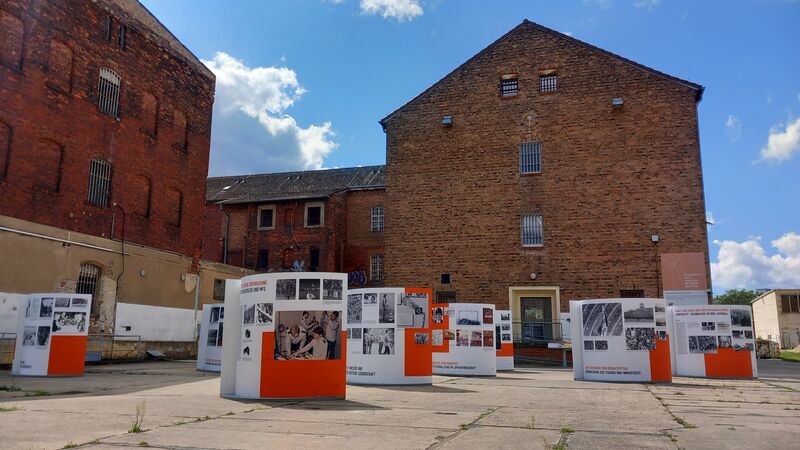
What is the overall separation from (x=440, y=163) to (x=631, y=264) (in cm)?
993

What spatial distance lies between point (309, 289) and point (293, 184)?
38.5m

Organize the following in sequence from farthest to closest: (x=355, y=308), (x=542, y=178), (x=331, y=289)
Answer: (x=542, y=178) < (x=355, y=308) < (x=331, y=289)

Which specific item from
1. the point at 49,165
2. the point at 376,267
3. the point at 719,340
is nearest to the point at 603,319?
the point at 719,340

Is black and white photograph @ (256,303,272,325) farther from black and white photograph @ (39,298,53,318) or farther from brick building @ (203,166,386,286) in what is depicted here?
brick building @ (203,166,386,286)

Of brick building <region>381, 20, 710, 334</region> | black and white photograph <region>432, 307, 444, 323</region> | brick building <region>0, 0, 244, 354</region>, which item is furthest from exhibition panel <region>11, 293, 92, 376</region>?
brick building <region>381, 20, 710, 334</region>

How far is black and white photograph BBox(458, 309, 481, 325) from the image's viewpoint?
1759cm

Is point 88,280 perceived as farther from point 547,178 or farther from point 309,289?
point 547,178

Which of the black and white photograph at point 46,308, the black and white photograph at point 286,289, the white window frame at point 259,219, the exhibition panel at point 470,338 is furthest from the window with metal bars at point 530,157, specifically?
the white window frame at point 259,219

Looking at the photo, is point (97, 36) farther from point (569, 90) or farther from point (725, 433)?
point (725, 433)

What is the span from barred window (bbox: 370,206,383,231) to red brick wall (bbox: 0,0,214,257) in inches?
636

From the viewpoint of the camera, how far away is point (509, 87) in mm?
29891

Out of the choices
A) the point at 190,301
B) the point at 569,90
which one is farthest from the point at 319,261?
Result: the point at 569,90

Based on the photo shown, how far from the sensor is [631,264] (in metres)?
26.8

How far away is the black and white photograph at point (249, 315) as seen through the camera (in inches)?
401
